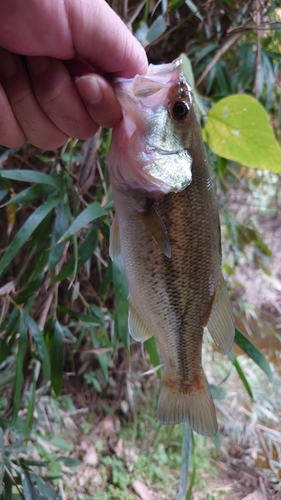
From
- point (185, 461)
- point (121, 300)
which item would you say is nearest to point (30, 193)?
point (121, 300)

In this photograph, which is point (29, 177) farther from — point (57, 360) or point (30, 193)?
point (57, 360)

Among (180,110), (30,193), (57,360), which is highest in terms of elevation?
(180,110)

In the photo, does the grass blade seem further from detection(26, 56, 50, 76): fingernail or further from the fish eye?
detection(26, 56, 50, 76): fingernail

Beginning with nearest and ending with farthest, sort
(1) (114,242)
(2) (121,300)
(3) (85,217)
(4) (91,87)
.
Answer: (4) (91,87) < (1) (114,242) < (3) (85,217) < (2) (121,300)

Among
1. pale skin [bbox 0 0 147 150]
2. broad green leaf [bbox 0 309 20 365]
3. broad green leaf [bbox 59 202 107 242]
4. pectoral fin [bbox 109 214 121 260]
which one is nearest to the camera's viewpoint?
pale skin [bbox 0 0 147 150]

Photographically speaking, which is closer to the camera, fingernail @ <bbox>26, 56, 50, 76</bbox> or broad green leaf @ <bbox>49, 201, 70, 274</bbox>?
fingernail @ <bbox>26, 56, 50, 76</bbox>

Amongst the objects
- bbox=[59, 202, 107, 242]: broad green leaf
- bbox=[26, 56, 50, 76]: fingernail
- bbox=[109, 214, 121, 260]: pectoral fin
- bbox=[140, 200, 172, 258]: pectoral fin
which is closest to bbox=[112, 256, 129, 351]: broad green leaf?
bbox=[59, 202, 107, 242]: broad green leaf
